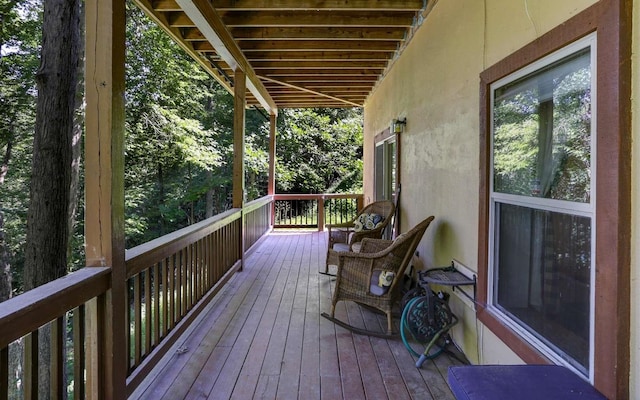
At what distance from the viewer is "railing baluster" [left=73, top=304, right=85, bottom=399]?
1655 mm

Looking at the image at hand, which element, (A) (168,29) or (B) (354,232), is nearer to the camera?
(A) (168,29)

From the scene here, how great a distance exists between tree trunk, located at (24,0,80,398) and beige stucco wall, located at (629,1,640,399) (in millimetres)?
5265

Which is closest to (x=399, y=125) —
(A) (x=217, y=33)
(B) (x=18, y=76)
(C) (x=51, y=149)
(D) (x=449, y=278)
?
(A) (x=217, y=33)

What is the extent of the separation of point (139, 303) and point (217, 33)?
9.08ft

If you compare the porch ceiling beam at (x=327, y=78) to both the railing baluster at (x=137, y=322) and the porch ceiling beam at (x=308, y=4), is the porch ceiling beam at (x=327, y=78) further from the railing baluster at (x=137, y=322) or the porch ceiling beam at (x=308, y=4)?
the railing baluster at (x=137, y=322)

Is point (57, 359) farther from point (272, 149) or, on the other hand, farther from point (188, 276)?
point (272, 149)

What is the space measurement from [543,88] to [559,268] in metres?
0.86

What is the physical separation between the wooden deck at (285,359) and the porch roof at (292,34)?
2.76 metres

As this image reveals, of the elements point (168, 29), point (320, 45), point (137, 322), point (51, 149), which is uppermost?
point (320, 45)

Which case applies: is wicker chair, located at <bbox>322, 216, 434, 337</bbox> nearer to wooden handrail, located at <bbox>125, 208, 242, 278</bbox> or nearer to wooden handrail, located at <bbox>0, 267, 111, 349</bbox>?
wooden handrail, located at <bbox>125, 208, 242, 278</bbox>

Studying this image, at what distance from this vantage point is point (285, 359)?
8.31ft

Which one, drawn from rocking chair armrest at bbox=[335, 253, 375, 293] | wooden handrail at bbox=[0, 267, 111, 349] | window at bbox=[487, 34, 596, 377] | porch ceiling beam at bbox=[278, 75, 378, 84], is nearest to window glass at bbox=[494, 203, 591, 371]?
window at bbox=[487, 34, 596, 377]

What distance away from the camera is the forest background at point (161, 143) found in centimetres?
789

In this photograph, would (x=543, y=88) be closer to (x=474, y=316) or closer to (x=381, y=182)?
(x=474, y=316)
